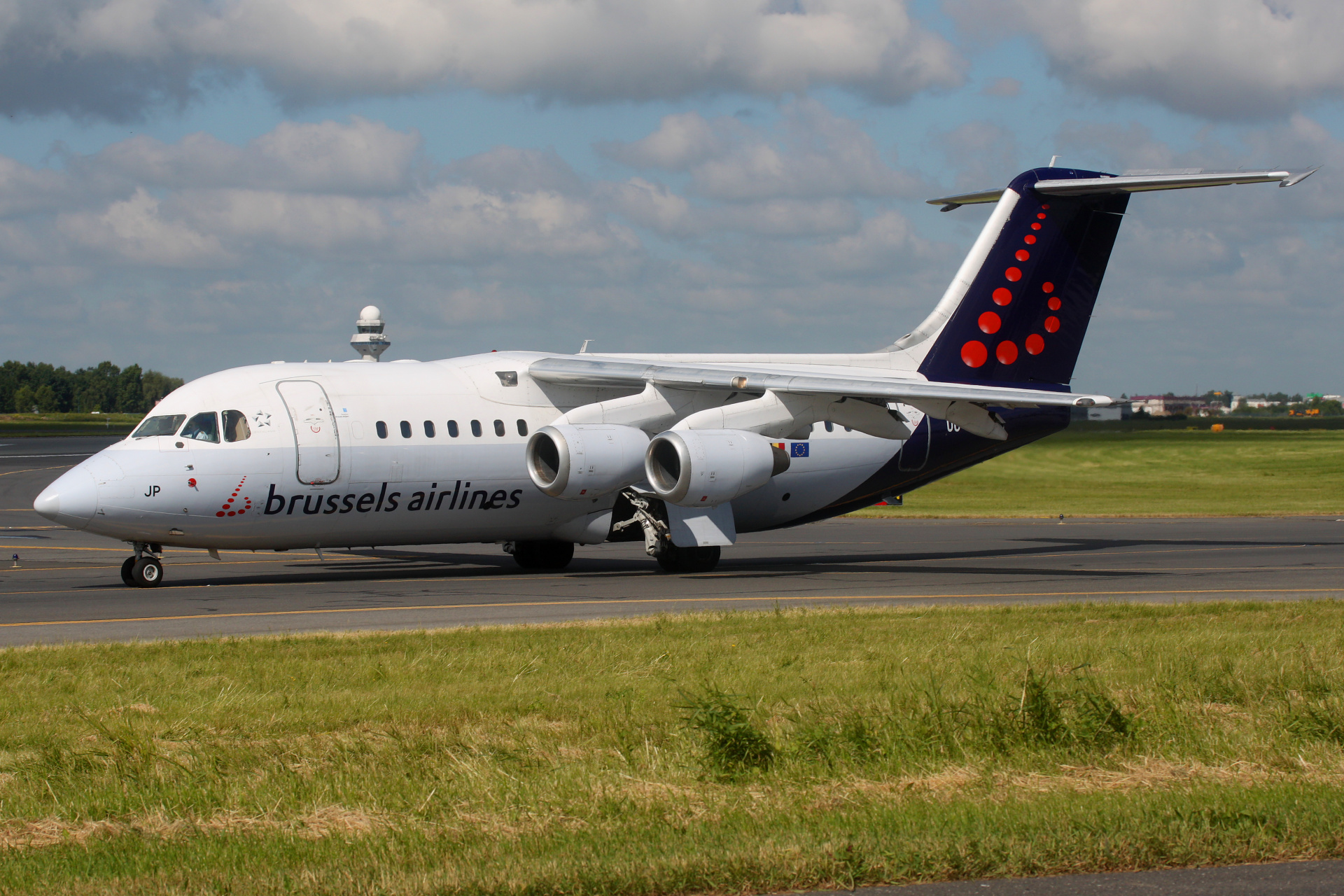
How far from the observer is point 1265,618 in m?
14.5

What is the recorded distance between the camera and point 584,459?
21344 mm

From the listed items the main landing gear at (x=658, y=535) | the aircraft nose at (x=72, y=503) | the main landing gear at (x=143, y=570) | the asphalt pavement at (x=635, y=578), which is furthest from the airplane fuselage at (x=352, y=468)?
the asphalt pavement at (x=635, y=578)

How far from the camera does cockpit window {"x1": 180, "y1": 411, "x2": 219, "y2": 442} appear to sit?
20.1 meters

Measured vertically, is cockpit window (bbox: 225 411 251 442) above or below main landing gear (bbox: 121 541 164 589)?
above

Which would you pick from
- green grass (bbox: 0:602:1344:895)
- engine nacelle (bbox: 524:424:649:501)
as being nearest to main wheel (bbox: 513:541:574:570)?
engine nacelle (bbox: 524:424:649:501)

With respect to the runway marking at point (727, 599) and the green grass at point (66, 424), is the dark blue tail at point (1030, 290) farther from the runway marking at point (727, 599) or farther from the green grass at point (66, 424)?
the green grass at point (66, 424)

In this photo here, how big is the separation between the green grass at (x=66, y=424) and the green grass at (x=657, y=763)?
284 ft

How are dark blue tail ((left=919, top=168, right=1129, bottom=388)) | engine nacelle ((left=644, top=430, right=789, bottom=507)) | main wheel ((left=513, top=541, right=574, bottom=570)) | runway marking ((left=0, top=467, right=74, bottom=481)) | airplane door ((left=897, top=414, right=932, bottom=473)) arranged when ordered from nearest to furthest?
1. engine nacelle ((left=644, top=430, right=789, bottom=507))
2. main wheel ((left=513, top=541, right=574, bottom=570))
3. airplane door ((left=897, top=414, right=932, bottom=473))
4. dark blue tail ((left=919, top=168, right=1129, bottom=388))
5. runway marking ((left=0, top=467, right=74, bottom=481))

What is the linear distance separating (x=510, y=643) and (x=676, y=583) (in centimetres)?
806

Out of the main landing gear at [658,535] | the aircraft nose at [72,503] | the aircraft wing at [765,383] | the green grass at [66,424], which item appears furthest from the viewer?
the green grass at [66,424]

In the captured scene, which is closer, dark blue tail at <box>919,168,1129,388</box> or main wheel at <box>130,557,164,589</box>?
main wheel at <box>130,557,164,589</box>

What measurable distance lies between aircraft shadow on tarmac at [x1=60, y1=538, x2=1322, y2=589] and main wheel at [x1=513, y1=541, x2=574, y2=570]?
0.25m

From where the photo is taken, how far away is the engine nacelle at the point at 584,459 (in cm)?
2127

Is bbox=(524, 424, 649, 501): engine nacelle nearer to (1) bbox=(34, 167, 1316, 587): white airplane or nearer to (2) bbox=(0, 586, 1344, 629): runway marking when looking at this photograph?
→ (1) bbox=(34, 167, 1316, 587): white airplane
